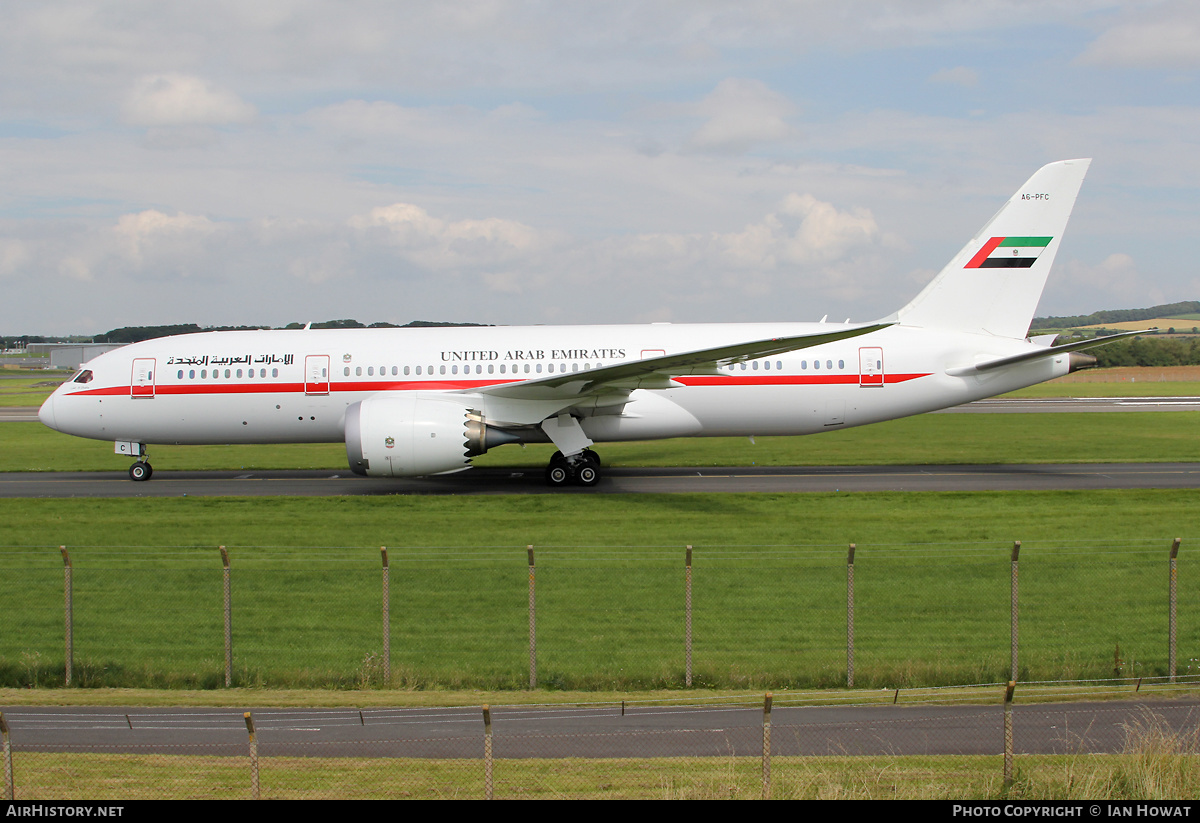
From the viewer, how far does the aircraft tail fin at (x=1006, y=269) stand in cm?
2677

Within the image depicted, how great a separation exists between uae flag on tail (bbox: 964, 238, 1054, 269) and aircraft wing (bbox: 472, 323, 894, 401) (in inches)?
266

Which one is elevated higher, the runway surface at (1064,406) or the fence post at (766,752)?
the runway surface at (1064,406)

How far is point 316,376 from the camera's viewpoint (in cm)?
2598

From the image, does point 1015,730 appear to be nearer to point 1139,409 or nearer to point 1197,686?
point 1197,686

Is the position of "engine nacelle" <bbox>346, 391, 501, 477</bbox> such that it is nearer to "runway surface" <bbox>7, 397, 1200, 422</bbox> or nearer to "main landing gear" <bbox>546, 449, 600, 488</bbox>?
"main landing gear" <bbox>546, 449, 600, 488</bbox>

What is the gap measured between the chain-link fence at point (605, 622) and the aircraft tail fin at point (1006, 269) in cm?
1260

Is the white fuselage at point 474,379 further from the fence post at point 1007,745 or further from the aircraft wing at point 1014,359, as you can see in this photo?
the fence post at point 1007,745

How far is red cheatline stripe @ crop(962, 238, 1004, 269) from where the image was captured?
27.0 metres

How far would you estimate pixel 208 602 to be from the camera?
13.6m

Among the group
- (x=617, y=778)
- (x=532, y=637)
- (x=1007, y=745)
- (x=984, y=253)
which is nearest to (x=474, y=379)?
(x=984, y=253)

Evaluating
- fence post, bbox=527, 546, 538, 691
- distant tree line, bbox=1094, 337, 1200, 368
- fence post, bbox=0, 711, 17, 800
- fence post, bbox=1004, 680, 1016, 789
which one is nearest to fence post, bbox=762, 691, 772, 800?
fence post, bbox=1004, 680, 1016, 789

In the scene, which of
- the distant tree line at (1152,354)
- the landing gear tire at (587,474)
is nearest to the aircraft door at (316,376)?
the landing gear tire at (587,474)

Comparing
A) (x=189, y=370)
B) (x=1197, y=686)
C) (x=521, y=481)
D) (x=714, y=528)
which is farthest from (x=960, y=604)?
(x=189, y=370)

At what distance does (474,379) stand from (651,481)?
559 centimetres
